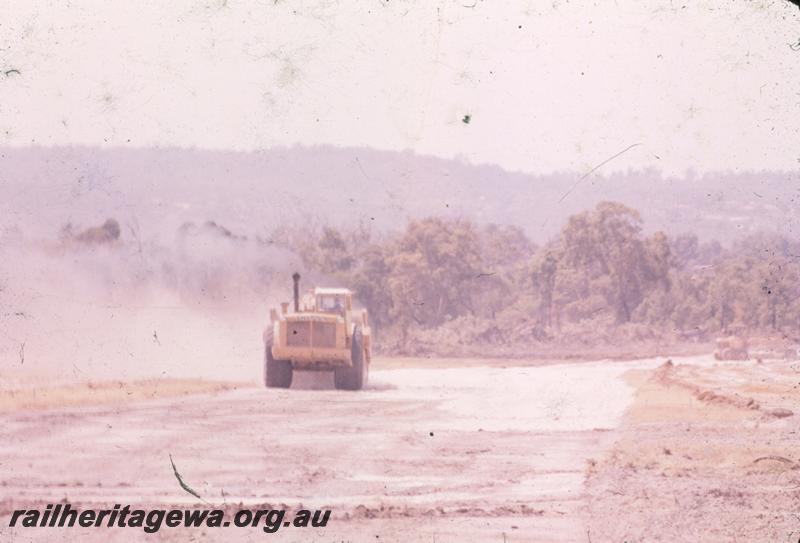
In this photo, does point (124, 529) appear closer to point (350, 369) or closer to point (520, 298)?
point (350, 369)

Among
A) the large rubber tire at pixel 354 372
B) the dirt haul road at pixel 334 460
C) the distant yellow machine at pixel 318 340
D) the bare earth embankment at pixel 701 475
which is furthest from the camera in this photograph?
the large rubber tire at pixel 354 372

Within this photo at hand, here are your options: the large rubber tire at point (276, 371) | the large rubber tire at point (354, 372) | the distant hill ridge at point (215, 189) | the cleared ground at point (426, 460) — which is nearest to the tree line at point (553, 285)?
the distant hill ridge at point (215, 189)

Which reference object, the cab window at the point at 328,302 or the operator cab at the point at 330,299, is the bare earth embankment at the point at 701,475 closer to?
the operator cab at the point at 330,299

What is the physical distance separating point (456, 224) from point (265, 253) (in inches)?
606

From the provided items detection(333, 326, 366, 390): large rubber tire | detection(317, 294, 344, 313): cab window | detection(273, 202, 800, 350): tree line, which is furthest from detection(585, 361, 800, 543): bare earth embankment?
detection(273, 202, 800, 350): tree line

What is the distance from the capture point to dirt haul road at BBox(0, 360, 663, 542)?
1308 centimetres

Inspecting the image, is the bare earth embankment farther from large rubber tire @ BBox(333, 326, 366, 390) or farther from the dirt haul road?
large rubber tire @ BBox(333, 326, 366, 390)

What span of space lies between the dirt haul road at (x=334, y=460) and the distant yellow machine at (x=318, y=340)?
1.49 metres

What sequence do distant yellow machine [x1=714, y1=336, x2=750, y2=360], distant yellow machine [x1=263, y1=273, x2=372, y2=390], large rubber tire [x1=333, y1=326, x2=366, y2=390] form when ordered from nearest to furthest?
distant yellow machine [x1=263, y1=273, x2=372, y2=390] → large rubber tire [x1=333, y1=326, x2=366, y2=390] → distant yellow machine [x1=714, y1=336, x2=750, y2=360]

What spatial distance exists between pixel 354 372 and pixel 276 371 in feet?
6.94

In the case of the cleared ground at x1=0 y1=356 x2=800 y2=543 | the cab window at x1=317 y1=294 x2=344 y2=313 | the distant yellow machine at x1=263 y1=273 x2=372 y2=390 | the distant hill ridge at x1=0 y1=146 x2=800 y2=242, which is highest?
the distant hill ridge at x1=0 y1=146 x2=800 y2=242

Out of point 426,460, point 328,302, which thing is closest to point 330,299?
point 328,302

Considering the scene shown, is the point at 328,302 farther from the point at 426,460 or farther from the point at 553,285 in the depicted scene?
the point at 553,285

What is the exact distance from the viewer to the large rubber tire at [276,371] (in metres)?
32.2
